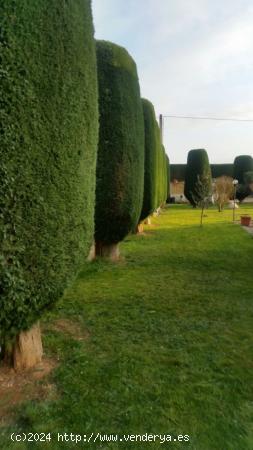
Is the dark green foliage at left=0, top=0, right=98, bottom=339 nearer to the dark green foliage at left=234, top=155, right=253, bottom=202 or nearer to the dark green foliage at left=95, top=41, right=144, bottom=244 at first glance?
the dark green foliage at left=95, top=41, right=144, bottom=244

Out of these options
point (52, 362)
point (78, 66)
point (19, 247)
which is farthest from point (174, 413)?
point (78, 66)

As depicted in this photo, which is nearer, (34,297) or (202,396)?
(34,297)

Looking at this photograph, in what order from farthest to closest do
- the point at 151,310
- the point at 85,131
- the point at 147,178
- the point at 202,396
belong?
1. the point at 147,178
2. the point at 151,310
3. the point at 85,131
4. the point at 202,396

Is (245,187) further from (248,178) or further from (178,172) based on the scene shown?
(178,172)

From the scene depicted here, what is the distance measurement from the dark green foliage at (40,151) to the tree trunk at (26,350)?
58 centimetres

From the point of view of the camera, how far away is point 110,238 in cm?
742

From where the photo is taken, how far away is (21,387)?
2.88m

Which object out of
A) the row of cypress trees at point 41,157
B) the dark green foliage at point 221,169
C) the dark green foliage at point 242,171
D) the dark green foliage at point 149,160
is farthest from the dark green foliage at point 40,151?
the dark green foliage at point 221,169

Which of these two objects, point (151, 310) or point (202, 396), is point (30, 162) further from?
point (151, 310)

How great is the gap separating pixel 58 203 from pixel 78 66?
1.16 metres

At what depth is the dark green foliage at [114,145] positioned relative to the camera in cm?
688

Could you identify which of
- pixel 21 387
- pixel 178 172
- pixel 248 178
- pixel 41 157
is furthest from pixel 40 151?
pixel 178 172

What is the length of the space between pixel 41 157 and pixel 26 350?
1755mm

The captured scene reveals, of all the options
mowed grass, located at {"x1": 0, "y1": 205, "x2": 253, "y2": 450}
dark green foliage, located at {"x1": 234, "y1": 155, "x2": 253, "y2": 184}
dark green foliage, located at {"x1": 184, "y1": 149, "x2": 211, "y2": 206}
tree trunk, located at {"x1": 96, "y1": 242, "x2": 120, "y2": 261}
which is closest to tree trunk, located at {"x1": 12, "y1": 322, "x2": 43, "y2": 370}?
mowed grass, located at {"x1": 0, "y1": 205, "x2": 253, "y2": 450}
